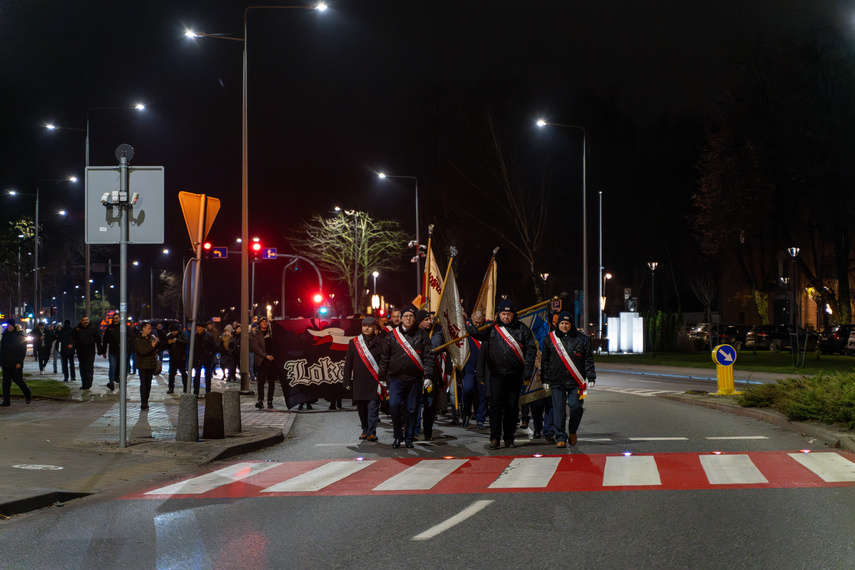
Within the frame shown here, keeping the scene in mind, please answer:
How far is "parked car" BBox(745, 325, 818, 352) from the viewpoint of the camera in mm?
50281

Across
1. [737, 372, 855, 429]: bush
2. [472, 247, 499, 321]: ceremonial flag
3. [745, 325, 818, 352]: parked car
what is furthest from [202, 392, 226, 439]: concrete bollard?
[745, 325, 818, 352]: parked car

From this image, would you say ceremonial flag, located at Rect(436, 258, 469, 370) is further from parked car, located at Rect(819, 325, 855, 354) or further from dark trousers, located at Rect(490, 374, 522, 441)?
parked car, located at Rect(819, 325, 855, 354)

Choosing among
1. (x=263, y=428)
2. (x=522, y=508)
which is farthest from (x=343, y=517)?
(x=263, y=428)

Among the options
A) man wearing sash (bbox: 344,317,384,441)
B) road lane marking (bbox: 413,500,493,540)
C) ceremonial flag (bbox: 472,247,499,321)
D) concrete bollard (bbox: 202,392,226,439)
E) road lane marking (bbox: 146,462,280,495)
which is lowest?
road lane marking (bbox: 146,462,280,495)

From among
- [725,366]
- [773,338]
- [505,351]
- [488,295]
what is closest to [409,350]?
[505,351]

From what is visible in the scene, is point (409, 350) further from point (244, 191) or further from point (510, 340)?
point (244, 191)

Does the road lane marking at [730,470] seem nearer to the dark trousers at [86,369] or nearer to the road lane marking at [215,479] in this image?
the road lane marking at [215,479]

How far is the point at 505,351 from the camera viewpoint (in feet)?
39.4

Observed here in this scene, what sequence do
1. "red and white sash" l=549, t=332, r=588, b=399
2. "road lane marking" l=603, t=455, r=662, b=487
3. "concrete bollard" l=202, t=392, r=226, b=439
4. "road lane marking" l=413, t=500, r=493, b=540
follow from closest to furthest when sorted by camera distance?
1. "road lane marking" l=413, t=500, r=493, b=540
2. "road lane marking" l=603, t=455, r=662, b=487
3. "red and white sash" l=549, t=332, r=588, b=399
4. "concrete bollard" l=202, t=392, r=226, b=439

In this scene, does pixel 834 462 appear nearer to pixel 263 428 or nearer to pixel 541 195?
pixel 263 428

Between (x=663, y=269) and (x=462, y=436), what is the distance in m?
50.2

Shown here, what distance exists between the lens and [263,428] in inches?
568

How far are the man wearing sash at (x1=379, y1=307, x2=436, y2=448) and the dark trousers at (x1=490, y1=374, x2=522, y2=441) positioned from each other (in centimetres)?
88

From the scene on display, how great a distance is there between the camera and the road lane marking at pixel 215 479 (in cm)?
903
